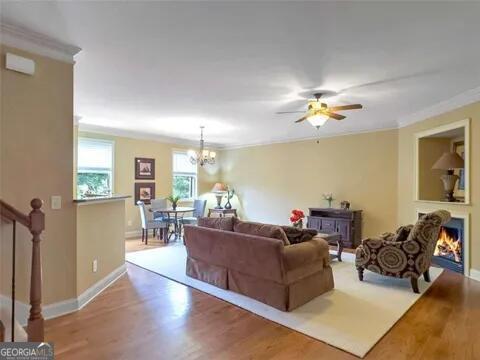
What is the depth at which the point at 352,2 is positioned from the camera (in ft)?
7.06

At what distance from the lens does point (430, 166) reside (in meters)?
5.51

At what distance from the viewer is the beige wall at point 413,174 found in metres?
4.26

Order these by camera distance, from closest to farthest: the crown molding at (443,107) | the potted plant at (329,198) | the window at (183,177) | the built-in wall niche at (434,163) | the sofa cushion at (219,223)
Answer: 1. the sofa cushion at (219,223)
2. the crown molding at (443,107)
3. the built-in wall niche at (434,163)
4. the potted plant at (329,198)
5. the window at (183,177)

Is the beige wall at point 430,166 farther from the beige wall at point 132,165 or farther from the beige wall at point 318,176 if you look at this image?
the beige wall at point 132,165

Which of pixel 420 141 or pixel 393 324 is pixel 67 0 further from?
pixel 420 141

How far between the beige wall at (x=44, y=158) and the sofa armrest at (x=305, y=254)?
7.18ft

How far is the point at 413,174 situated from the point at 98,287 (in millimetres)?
5407

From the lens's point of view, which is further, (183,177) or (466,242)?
(183,177)

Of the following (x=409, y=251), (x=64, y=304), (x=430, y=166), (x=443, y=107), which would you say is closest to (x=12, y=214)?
(x=64, y=304)

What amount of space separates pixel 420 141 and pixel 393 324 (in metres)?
3.78

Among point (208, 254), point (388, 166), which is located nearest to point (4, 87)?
point (208, 254)

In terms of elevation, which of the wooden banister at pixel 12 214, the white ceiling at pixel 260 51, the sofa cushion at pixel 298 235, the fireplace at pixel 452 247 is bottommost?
the fireplace at pixel 452 247

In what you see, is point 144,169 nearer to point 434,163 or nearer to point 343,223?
point 343,223

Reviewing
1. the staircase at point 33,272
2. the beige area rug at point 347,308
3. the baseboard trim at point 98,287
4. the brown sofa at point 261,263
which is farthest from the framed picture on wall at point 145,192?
the staircase at point 33,272
